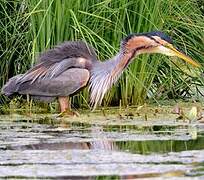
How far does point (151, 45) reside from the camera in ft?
23.5

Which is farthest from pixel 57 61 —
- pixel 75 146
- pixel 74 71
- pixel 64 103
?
pixel 75 146

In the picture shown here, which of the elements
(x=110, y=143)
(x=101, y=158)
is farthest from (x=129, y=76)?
(x=101, y=158)

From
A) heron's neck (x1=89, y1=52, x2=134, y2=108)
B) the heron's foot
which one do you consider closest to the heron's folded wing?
heron's neck (x1=89, y1=52, x2=134, y2=108)

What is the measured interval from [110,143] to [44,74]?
2069 millimetres

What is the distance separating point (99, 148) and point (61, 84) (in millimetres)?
2112

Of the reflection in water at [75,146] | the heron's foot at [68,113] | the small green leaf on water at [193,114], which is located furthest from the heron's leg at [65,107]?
the reflection in water at [75,146]

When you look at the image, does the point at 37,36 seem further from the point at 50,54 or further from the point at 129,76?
the point at 129,76

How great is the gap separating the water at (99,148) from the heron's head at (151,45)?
2.30ft

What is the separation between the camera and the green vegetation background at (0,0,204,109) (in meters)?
7.64

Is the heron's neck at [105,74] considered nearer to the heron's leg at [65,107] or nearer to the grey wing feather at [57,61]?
the grey wing feather at [57,61]

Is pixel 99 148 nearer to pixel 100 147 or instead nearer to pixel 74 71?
pixel 100 147

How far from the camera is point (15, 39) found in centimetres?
800

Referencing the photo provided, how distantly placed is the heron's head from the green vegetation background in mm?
231

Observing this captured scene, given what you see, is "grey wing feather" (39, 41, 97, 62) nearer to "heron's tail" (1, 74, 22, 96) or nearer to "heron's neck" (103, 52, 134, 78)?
"heron's neck" (103, 52, 134, 78)
